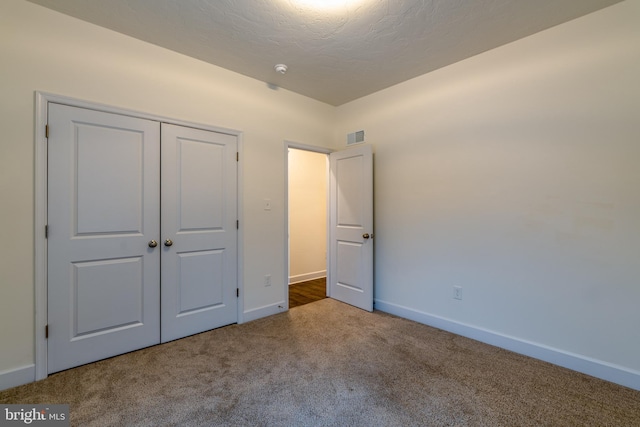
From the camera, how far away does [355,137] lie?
381 cm

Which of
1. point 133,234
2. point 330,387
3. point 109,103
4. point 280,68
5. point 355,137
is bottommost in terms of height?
point 330,387

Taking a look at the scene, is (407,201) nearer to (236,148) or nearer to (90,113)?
Answer: (236,148)

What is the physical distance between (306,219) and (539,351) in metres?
3.66

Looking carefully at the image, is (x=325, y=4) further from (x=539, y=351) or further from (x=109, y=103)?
(x=539, y=351)

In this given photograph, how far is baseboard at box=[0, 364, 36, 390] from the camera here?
74.9 inches

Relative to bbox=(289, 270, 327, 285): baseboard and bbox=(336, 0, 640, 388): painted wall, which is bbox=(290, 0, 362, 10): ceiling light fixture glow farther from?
bbox=(289, 270, 327, 285): baseboard

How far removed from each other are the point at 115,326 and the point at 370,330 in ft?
7.74

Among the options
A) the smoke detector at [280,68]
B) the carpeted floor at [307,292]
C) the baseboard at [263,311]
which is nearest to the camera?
the smoke detector at [280,68]

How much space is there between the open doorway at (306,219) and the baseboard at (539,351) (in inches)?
82.2

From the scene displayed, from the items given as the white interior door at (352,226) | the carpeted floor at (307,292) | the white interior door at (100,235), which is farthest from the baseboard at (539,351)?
the white interior door at (100,235)

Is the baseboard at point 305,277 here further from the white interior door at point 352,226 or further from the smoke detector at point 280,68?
the smoke detector at point 280,68

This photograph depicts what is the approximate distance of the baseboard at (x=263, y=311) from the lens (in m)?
3.11

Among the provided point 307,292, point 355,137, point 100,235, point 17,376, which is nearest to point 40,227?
point 100,235

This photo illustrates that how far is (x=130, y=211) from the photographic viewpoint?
2.42 m
